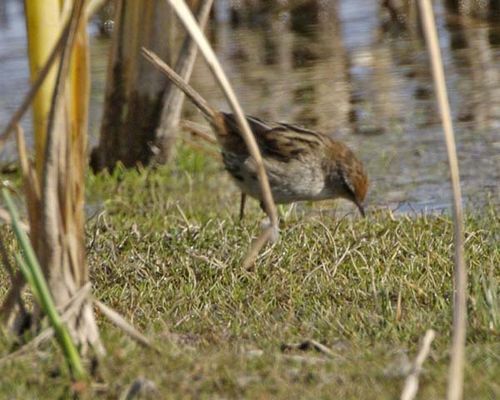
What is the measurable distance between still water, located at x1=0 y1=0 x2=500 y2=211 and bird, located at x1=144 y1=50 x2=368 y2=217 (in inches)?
15.3

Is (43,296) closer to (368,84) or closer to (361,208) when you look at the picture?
(361,208)

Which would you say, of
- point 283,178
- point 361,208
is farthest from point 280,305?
point 361,208

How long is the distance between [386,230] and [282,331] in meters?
1.68

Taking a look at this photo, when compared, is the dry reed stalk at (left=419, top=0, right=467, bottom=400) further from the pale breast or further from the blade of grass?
the pale breast

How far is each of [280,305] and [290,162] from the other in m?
2.44

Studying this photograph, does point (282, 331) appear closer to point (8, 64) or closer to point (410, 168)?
point (410, 168)

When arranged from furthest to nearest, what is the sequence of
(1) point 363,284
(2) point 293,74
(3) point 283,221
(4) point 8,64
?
1. (4) point 8,64
2. (2) point 293,74
3. (3) point 283,221
4. (1) point 363,284

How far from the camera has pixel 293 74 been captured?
1165cm

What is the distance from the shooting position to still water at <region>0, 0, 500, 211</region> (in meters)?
8.66

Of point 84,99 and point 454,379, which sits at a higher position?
point 84,99

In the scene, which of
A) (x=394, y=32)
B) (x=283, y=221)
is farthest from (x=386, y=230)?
(x=394, y=32)

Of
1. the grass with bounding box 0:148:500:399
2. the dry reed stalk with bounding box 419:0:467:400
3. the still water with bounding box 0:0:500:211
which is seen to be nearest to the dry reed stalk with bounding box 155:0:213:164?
the grass with bounding box 0:148:500:399

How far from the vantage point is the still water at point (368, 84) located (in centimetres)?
866

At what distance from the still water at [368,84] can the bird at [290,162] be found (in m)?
0.39
